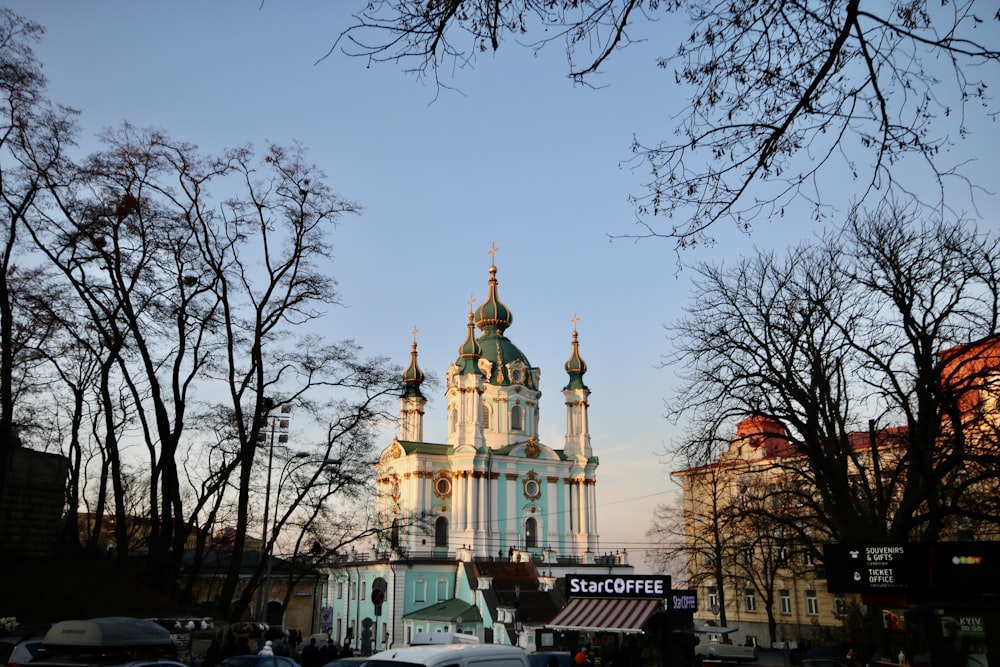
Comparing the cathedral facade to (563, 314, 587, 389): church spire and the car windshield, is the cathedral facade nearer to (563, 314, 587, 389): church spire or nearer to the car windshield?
(563, 314, 587, 389): church spire

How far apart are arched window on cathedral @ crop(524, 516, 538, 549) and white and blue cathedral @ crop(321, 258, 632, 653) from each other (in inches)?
4.1

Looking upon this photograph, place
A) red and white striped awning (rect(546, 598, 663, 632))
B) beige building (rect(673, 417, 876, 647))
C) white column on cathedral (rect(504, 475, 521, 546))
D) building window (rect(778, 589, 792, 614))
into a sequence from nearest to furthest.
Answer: red and white striped awning (rect(546, 598, 663, 632)) < beige building (rect(673, 417, 876, 647)) < building window (rect(778, 589, 792, 614)) < white column on cathedral (rect(504, 475, 521, 546))

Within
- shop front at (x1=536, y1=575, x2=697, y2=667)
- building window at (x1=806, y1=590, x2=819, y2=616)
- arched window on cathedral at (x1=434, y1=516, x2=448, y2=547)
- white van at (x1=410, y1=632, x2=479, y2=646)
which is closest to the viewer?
shop front at (x1=536, y1=575, x2=697, y2=667)

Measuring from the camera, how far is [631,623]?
1847cm

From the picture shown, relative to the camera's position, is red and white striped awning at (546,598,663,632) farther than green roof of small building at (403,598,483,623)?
No

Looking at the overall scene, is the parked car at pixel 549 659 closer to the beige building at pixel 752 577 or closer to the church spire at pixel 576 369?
the beige building at pixel 752 577

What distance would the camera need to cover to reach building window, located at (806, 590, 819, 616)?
4628 centimetres

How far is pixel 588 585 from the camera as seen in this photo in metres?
20.5

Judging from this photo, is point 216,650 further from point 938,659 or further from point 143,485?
point 143,485

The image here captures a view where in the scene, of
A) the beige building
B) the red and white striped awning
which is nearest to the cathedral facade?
the beige building

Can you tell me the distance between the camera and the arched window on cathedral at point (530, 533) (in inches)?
2645

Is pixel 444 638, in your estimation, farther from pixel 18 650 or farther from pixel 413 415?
pixel 413 415

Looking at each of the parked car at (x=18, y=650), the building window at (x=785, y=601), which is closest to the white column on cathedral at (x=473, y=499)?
the building window at (x=785, y=601)

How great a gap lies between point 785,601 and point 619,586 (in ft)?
108
